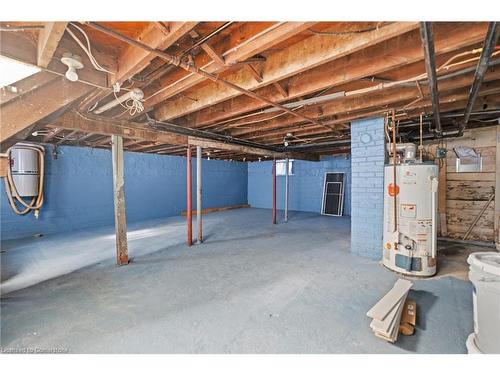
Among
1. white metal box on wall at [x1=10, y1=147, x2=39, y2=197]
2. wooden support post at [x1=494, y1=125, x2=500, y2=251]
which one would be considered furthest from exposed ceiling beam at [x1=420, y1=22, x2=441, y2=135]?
white metal box on wall at [x1=10, y1=147, x2=39, y2=197]

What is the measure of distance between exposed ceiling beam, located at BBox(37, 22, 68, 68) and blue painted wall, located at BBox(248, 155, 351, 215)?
744cm

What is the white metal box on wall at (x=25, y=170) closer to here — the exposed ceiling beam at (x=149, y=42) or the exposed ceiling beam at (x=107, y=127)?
the exposed ceiling beam at (x=107, y=127)

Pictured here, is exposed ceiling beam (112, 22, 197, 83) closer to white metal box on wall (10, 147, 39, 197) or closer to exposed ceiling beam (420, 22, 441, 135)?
exposed ceiling beam (420, 22, 441, 135)

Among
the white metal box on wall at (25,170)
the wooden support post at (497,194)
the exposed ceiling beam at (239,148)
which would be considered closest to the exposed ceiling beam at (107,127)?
the exposed ceiling beam at (239,148)

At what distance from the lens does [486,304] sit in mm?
1288

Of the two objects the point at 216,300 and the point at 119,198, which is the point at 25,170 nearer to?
the point at 119,198

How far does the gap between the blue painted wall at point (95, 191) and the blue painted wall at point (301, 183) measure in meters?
2.46

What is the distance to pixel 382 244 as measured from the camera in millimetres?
3061

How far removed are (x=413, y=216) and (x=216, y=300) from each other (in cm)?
247

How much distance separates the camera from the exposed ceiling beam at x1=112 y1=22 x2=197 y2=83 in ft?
4.05

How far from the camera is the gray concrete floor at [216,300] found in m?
1.52
